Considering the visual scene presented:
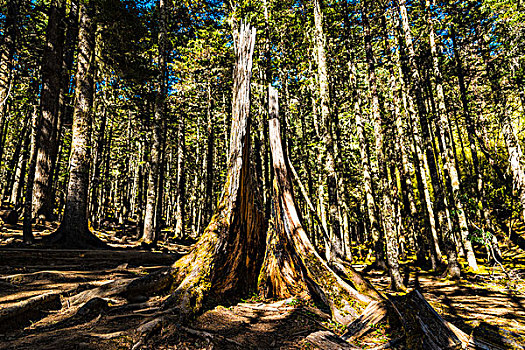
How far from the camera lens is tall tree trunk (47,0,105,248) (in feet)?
32.4

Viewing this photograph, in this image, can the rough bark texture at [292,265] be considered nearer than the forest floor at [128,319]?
No

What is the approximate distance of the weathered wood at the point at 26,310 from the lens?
11.7 ft

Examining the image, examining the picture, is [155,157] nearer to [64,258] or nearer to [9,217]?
[9,217]

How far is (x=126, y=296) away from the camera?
4.75 meters

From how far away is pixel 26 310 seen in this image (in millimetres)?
3943

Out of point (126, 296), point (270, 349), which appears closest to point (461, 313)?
point (270, 349)

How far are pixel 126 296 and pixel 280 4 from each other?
19.8m

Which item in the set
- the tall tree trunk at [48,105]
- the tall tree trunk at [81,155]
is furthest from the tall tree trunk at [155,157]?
the tall tree trunk at [48,105]

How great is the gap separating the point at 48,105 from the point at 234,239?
46.6ft

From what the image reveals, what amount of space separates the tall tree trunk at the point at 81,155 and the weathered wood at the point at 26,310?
6.13 metres

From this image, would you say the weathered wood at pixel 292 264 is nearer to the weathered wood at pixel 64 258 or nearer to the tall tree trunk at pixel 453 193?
the weathered wood at pixel 64 258

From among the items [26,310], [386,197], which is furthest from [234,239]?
[386,197]

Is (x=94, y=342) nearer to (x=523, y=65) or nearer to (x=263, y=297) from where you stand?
(x=263, y=297)

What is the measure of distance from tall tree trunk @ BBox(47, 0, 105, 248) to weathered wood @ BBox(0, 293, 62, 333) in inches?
241
